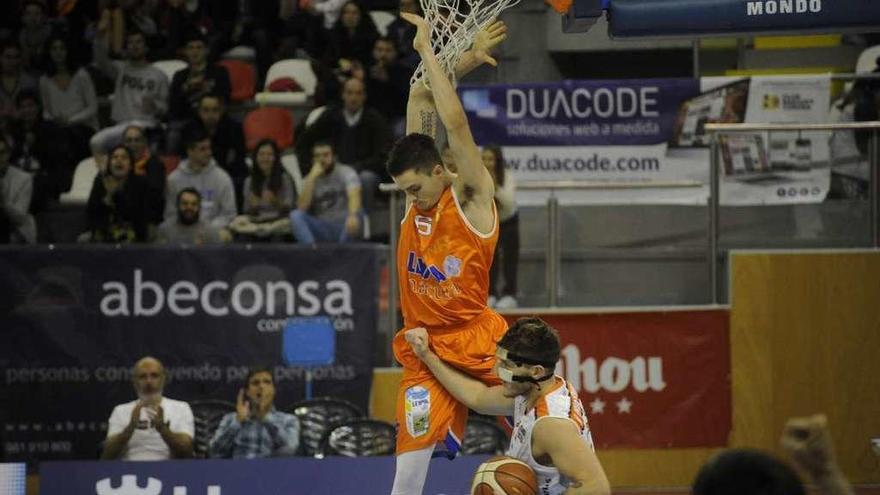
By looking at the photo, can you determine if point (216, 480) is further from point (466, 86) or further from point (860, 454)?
point (860, 454)

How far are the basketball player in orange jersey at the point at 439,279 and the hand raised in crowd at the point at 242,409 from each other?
3.80 metres

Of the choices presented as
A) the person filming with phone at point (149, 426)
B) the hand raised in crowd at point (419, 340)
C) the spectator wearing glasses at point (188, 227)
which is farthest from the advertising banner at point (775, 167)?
the hand raised in crowd at point (419, 340)

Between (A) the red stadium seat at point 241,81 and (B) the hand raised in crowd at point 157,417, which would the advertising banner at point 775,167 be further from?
(A) the red stadium seat at point 241,81

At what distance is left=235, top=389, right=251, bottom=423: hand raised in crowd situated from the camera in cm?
1118

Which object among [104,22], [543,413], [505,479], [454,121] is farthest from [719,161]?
[104,22]

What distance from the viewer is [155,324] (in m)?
12.2

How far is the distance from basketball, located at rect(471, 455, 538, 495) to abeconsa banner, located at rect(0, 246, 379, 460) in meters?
5.91

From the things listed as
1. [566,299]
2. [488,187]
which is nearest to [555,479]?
[488,187]

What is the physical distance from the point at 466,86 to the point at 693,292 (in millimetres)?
2587

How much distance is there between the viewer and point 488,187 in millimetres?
7430

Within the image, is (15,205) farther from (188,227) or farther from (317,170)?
(317,170)

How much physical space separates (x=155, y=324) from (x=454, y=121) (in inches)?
221

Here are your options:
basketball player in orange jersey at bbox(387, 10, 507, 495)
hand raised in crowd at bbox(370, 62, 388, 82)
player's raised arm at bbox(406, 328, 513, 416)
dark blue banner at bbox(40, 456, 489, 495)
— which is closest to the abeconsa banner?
dark blue banner at bbox(40, 456, 489, 495)

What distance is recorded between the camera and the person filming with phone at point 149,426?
36.6 ft
